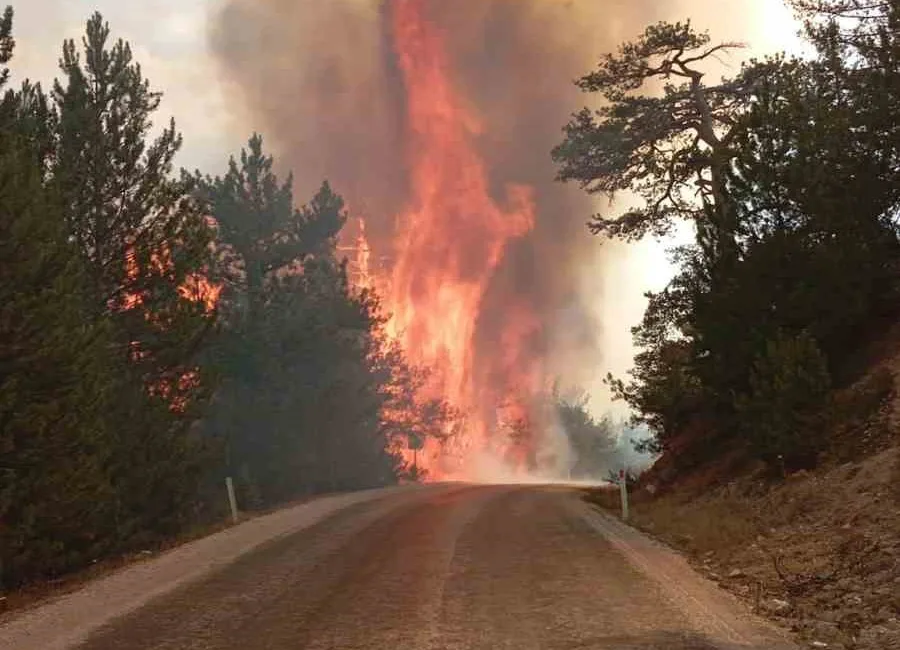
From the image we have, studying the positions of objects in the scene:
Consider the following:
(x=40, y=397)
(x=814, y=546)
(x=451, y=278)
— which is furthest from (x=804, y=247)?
(x=451, y=278)

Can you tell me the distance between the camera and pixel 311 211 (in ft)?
138

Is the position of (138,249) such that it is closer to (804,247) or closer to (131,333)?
(131,333)

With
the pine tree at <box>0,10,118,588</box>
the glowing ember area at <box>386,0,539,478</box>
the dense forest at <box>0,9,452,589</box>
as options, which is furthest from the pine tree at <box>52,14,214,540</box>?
the glowing ember area at <box>386,0,539,478</box>

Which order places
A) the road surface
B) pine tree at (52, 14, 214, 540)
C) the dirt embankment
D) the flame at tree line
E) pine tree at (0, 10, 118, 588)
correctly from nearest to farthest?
the road surface < the dirt embankment < pine tree at (0, 10, 118, 588) < pine tree at (52, 14, 214, 540) < the flame at tree line

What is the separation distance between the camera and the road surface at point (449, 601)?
680 centimetres

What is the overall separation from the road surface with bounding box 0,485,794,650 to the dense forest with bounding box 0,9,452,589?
160 inches

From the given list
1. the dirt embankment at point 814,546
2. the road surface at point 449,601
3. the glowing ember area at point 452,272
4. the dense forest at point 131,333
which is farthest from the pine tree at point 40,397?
the glowing ember area at point 452,272

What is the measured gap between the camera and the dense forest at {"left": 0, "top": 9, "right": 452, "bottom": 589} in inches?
504

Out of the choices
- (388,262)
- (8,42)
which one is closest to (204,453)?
(8,42)

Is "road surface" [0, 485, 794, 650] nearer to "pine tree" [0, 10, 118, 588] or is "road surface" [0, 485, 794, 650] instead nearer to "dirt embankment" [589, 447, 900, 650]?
"dirt embankment" [589, 447, 900, 650]

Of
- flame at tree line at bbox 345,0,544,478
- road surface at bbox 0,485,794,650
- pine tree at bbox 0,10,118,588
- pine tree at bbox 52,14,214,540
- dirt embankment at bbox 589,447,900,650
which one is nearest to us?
road surface at bbox 0,485,794,650

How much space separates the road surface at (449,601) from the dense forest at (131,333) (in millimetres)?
4056

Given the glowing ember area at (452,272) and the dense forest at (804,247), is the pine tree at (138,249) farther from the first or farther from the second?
the glowing ember area at (452,272)

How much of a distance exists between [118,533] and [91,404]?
146 inches
